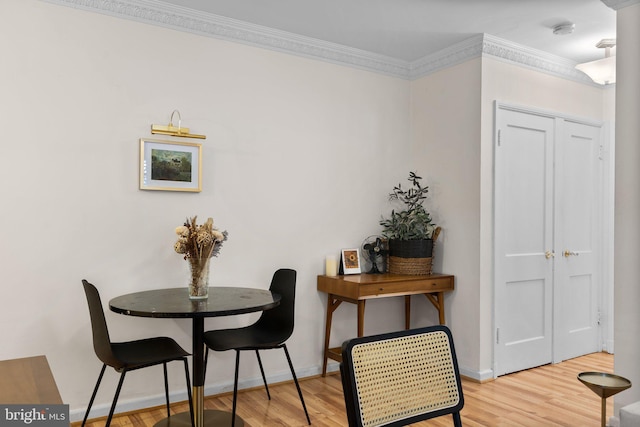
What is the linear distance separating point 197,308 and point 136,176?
1151 millimetres

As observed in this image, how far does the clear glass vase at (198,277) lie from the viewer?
116 inches

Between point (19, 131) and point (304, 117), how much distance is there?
6.42ft

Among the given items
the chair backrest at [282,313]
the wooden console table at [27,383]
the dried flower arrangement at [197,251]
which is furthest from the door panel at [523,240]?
the wooden console table at [27,383]

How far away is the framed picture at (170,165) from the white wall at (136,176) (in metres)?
0.06

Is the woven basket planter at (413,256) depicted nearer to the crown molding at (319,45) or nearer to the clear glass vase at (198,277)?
the crown molding at (319,45)

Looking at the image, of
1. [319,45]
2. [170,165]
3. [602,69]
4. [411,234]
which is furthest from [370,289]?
[602,69]

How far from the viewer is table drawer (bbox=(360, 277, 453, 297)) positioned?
12.4ft

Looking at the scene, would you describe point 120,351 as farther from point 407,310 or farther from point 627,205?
point 627,205

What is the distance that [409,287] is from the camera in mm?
3967

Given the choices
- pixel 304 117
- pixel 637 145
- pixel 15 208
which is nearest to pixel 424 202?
pixel 304 117

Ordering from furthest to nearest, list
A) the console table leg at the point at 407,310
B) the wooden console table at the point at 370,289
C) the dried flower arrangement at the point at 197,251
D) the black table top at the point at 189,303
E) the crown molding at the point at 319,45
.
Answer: the console table leg at the point at 407,310, the wooden console table at the point at 370,289, the crown molding at the point at 319,45, the dried flower arrangement at the point at 197,251, the black table top at the point at 189,303

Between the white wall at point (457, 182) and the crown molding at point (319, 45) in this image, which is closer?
the crown molding at point (319, 45)

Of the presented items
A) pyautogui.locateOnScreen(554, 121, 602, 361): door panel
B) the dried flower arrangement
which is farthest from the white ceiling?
the dried flower arrangement

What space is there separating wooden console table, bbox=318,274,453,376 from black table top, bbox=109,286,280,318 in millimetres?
825
